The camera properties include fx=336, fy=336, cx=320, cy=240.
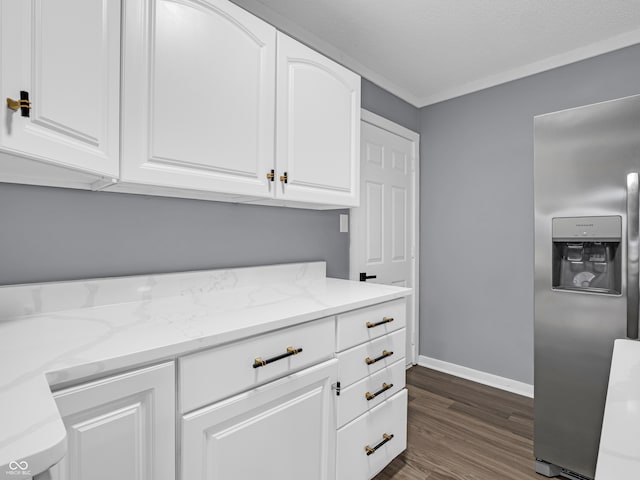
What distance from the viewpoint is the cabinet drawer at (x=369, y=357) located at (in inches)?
55.6

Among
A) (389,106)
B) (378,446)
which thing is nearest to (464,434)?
(378,446)

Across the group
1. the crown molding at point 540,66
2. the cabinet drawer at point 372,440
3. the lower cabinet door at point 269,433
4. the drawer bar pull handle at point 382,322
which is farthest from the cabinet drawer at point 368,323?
the crown molding at point 540,66

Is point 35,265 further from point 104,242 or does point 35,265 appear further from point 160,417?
point 160,417

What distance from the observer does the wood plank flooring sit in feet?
5.70

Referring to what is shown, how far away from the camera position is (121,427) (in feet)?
2.62

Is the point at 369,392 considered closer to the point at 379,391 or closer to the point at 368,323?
the point at 379,391

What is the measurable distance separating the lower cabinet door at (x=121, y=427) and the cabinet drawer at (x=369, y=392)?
72 centimetres

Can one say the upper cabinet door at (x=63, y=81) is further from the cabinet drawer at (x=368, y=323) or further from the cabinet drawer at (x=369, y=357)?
the cabinet drawer at (x=369, y=357)

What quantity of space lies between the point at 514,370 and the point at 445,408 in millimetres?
697

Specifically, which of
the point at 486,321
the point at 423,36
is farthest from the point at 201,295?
the point at 486,321

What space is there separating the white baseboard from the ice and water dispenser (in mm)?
1302

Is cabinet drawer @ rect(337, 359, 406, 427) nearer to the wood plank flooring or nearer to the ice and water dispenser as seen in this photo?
the wood plank flooring

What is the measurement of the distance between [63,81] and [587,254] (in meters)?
2.17

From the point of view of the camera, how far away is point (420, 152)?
10.5 feet
